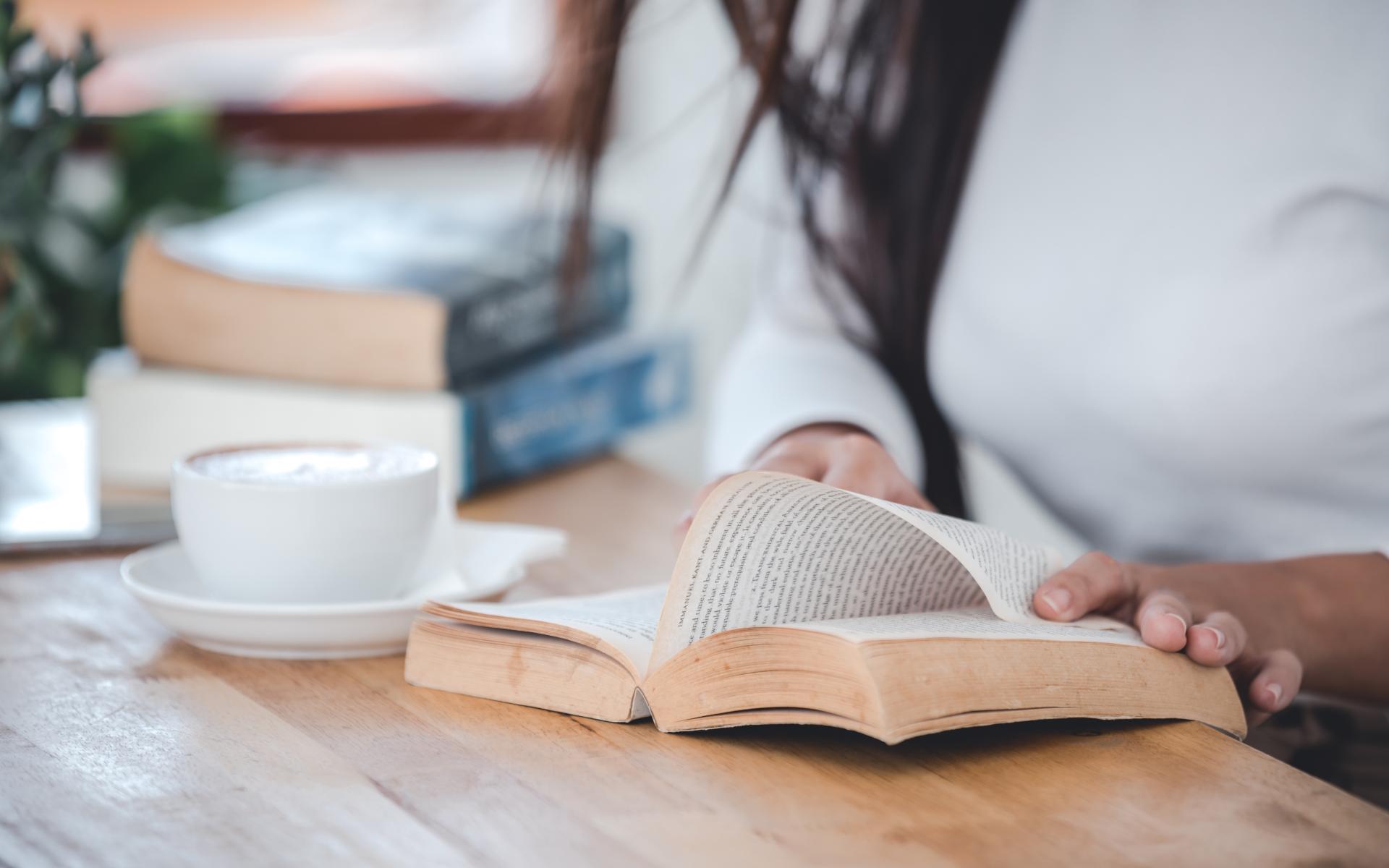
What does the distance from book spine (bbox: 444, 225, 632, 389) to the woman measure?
0.15 m

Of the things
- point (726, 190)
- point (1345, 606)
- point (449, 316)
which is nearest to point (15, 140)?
point (449, 316)

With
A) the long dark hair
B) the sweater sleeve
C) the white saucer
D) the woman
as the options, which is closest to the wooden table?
the white saucer

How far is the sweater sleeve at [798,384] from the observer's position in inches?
33.5

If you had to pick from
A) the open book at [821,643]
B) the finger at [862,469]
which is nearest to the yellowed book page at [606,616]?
the open book at [821,643]

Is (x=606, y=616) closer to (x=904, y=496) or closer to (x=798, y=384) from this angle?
(x=904, y=496)

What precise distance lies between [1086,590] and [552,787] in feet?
0.82

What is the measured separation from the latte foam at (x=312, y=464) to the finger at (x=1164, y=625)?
0.34 m

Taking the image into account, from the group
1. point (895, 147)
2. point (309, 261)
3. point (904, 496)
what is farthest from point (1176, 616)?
point (309, 261)

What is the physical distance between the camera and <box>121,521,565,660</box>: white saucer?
59cm

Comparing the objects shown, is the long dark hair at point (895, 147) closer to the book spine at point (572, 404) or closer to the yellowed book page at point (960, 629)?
the book spine at point (572, 404)

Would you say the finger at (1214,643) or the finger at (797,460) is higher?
the finger at (797,460)

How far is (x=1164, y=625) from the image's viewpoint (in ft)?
1.77

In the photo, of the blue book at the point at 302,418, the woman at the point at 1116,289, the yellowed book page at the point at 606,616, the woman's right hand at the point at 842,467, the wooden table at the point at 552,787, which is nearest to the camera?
the wooden table at the point at 552,787

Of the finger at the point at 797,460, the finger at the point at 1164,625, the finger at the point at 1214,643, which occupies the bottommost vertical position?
the finger at the point at 1214,643
